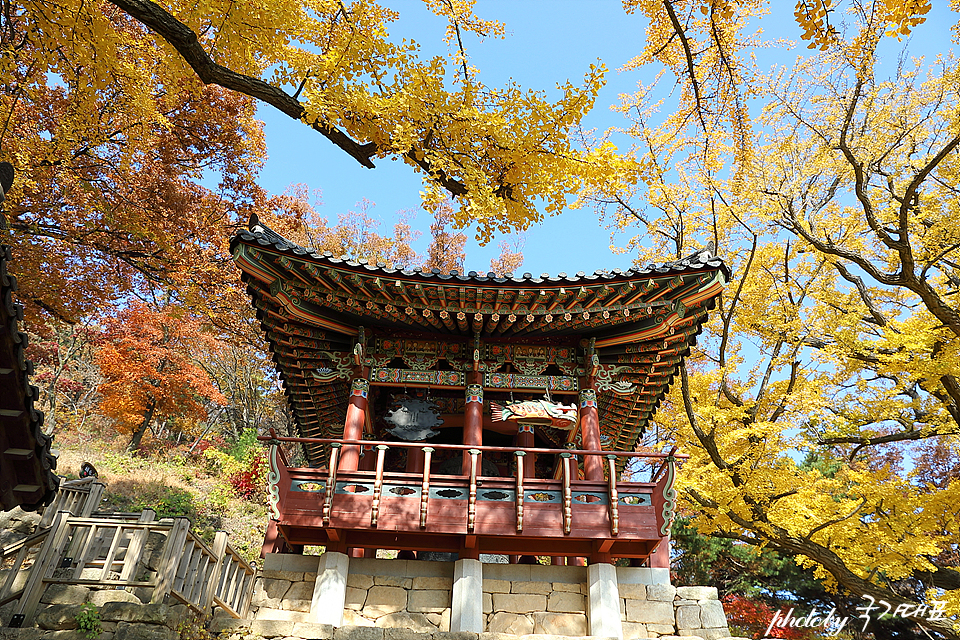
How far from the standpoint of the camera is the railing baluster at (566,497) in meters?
8.16

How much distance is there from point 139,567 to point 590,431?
6.50 m

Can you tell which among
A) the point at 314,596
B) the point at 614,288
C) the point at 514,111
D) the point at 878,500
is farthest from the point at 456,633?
the point at 878,500

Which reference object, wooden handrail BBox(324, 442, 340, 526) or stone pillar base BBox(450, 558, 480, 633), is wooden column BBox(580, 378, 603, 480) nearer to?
stone pillar base BBox(450, 558, 480, 633)

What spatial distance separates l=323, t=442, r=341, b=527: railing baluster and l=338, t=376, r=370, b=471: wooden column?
1.29 ft

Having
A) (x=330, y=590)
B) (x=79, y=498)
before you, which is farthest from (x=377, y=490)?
(x=79, y=498)

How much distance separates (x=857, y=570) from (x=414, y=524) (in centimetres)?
823

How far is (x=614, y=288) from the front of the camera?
9.17m

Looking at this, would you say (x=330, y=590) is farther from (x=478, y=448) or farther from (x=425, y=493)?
(x=478, y=448)

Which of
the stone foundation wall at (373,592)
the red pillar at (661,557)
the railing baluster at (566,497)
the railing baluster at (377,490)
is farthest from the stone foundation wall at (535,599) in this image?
the railing baluster at (377,490)

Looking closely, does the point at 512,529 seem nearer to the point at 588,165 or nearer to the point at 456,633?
the point at 456,633

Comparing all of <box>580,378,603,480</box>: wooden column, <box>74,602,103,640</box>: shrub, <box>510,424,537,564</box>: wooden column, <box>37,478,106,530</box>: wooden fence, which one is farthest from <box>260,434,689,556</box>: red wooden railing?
<box>37,478,106,530</box>: wooden fence

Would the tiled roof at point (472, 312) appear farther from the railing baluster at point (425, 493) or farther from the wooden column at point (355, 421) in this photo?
the railing baluster at point (425, 493)

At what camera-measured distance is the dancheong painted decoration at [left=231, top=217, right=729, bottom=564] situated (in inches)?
327

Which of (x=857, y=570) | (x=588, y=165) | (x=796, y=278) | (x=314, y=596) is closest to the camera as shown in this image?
→ (x=588, y=165)
